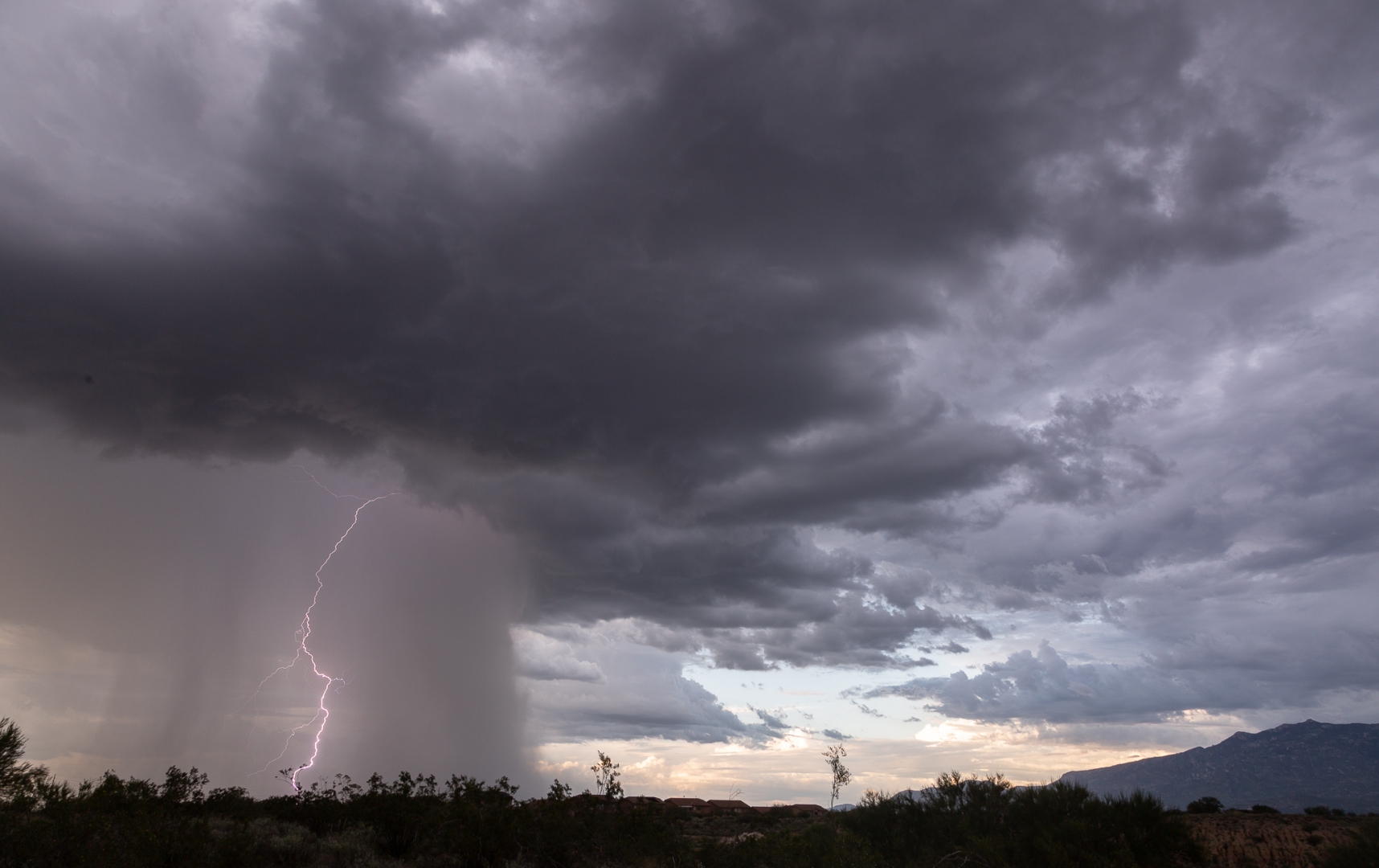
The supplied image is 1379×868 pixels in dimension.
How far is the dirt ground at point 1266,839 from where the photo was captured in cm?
3100

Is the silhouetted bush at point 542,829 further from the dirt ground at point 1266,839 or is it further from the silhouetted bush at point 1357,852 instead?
the dirt ground at point 1266,839

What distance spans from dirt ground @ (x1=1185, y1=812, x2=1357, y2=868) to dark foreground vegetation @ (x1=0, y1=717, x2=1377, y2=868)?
6.18 metres

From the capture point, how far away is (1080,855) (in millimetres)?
24203

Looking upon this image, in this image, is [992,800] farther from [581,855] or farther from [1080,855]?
[581,855]

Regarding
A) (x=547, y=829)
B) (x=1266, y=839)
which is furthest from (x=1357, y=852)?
(x=547, y=829)

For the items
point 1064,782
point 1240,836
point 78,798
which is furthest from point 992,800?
point 78,798

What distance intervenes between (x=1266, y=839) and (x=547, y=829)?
32.6m

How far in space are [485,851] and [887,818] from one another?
17946 mm

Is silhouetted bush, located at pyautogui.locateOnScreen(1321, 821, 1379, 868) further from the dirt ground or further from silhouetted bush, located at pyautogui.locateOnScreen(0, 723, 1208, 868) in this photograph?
the dirt ground

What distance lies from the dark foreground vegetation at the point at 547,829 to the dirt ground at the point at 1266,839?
20.3 feet

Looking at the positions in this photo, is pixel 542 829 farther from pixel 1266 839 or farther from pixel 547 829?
pixel 1266 839

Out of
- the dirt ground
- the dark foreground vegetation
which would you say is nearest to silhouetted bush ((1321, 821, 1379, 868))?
the dark foreground vegetation

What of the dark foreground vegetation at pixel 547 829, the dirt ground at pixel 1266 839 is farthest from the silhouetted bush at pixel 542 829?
the dirt ground at pixel 1266 839

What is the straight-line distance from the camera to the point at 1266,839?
3450 cm
